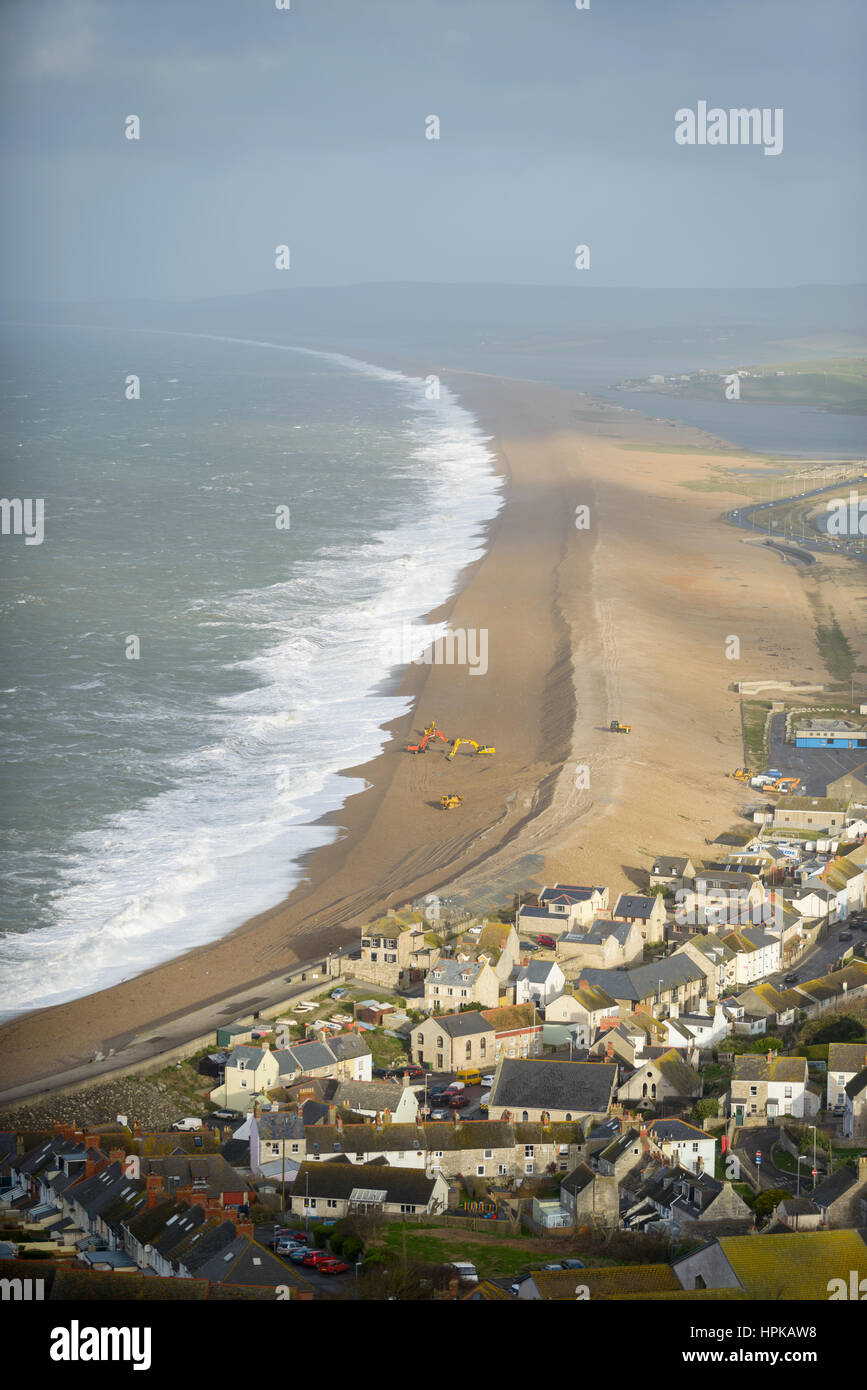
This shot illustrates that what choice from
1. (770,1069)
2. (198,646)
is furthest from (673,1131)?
(198,646)

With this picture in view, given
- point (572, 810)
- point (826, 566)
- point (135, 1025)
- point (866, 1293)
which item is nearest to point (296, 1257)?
point (866, 1293)

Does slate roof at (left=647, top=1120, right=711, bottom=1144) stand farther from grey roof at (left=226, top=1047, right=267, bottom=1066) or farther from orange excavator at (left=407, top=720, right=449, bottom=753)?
orange excavator at (left=407, top=720, right=449, bottom=753)

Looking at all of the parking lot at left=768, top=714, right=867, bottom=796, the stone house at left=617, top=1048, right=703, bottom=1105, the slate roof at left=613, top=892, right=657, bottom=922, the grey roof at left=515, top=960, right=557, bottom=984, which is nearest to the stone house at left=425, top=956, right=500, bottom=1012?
the grey roof at left=515, top=960, right=557, bottom=984

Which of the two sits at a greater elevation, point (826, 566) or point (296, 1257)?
point (826, 566)

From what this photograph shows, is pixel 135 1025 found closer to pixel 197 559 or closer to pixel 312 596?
pixel 312 596

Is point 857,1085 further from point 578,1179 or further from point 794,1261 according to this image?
point 794,1261

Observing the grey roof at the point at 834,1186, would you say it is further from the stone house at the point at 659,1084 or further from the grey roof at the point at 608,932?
the grey roof at the point at 608,932
